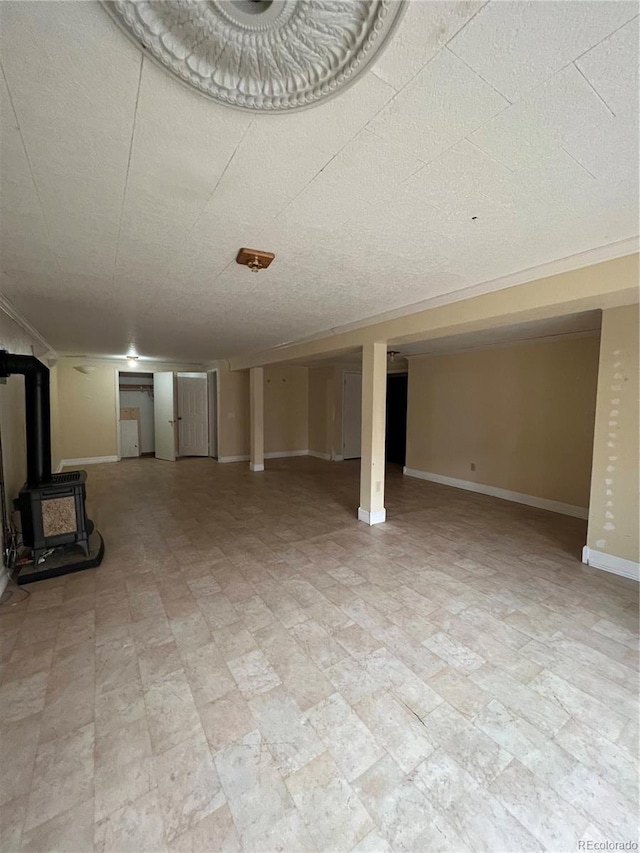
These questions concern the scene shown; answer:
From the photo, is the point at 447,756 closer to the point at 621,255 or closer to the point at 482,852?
the point at 482,852

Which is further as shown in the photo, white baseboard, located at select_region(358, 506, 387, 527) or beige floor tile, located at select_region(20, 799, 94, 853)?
white baseboard, located at select_region(358, 506, 387, 527)

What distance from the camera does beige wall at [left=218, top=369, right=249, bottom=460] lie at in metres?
7.65

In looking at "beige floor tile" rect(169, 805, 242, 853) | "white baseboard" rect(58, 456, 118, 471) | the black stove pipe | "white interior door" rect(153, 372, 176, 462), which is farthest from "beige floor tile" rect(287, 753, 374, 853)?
"white baseboard" rect(58, 456, 118, 471)

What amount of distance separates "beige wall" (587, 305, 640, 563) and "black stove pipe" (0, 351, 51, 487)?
4.66 m

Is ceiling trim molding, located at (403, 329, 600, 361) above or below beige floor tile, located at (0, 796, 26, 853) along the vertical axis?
above

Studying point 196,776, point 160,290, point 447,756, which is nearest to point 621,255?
point 447,756

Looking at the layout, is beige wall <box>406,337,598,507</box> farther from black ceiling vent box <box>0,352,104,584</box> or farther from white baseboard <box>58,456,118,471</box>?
white baseboard <box>58,456,118,471</box>

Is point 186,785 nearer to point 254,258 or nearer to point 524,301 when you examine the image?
point 254,258

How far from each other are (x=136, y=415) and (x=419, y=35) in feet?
29.3

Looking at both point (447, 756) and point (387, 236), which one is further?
point (387, 236)

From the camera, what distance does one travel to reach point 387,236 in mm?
1821

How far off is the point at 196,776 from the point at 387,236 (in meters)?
2.52

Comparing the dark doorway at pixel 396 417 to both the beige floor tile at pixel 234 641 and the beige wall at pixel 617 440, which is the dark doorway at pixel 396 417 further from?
the beige floor tile at pixel 234 641

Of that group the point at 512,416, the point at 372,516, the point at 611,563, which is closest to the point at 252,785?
the point at 372,516
